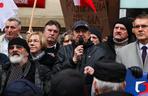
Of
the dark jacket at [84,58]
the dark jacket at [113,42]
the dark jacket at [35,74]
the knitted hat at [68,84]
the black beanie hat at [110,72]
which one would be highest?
the knitted hat at [68,84]

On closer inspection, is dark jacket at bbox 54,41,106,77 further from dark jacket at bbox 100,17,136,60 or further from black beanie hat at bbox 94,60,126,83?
black beanie hat at bbox 94,60,126,83

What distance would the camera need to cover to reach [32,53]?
618 cm

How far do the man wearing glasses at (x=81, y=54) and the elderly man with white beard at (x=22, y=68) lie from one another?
0.23 meters

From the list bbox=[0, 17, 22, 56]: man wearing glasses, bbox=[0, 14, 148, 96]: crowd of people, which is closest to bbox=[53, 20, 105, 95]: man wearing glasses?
bbox=[0, 14, 148, 96]: crowd of people

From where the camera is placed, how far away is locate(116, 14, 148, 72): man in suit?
5.36 m

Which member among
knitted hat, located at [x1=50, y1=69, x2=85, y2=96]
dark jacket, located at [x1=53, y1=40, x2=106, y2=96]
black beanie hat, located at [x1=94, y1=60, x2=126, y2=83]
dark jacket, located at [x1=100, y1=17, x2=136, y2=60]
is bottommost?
dark jacket, located at [x1=53, y1=40, x2=106, y2=96]

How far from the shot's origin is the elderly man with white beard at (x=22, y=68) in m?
5.50

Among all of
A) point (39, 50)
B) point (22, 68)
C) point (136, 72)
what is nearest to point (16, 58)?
point (22, 68)

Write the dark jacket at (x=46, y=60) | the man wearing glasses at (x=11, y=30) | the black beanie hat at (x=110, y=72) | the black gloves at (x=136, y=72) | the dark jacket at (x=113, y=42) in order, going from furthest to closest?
the man wearing glasses at (x=11, y=30)
the dark jacket at (x=46, y=60)
the dark jacket at (x=113, y=42)
the black gloves at (x=136, y=72)
the black beanie hat at (x=110, y=72)

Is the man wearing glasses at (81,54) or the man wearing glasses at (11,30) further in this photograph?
the man wearing glasses at (11,30)

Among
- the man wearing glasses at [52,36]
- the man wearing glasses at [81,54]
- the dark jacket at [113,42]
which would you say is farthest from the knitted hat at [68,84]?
the man wearing glasses at [52,36]

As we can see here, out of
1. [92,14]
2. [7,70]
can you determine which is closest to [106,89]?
[7,70]

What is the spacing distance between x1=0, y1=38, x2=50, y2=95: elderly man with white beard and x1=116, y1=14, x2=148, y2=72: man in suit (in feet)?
2.94

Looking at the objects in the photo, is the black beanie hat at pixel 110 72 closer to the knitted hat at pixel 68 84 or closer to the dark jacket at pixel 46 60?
the knitted hat at pixel 68 84
